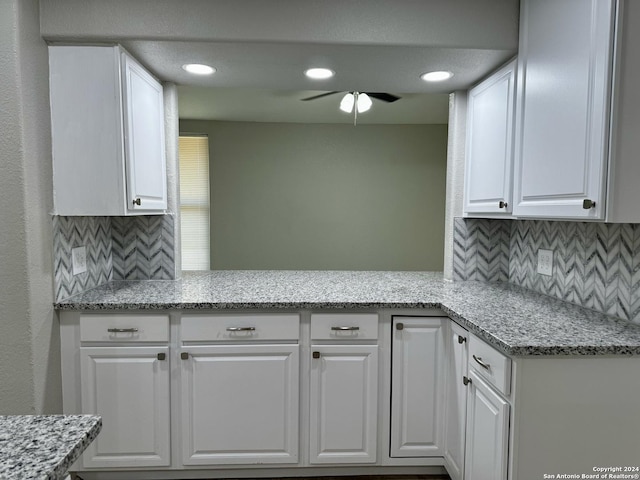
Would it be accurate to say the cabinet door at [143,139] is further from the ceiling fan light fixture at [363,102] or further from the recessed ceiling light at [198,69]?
the ceiling fan light fixture at [363,102]

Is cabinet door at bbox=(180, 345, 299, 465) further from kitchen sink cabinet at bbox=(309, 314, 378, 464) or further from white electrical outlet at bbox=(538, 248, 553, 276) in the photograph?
white electrical outlet at bbox=(538, 248, 553, 276)

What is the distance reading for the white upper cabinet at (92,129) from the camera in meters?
1.73

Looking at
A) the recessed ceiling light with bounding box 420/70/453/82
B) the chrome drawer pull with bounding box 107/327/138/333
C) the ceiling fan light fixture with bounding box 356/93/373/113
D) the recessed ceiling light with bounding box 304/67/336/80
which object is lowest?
the chrome drawer pull with bounding box 107/327/138/333

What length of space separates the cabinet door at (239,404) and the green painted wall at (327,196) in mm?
3208

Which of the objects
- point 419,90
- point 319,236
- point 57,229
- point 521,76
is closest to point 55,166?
point 57,229

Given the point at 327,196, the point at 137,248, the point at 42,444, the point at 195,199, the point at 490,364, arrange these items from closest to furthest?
the point at 42,444, the point at 490,364, the point at 137,248, the point at 195,199, the point at 327,196

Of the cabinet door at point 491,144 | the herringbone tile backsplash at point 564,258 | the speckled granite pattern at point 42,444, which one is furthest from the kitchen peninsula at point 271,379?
the speckled granite pattern at point 42,444

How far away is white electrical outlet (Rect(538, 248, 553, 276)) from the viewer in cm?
201

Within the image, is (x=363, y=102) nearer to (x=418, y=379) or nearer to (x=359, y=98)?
(x=359, y=98)

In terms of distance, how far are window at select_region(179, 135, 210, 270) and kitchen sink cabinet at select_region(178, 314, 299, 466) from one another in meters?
3.23

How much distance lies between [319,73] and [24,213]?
1441 millimetres

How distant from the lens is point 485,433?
1465 mm

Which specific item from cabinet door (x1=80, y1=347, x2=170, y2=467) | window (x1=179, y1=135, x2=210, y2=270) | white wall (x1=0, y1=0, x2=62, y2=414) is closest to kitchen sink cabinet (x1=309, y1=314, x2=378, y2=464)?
cabinet door (x1=80, y1=347, x2=170, y2=467)

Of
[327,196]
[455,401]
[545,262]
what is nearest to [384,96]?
[327,196]
